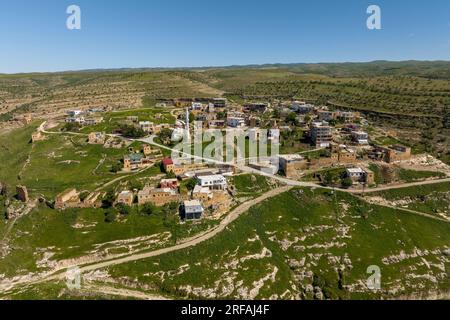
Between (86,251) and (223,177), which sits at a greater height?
(223,177)

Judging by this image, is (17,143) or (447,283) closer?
(447,283)

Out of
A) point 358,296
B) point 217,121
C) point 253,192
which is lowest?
point 358,296

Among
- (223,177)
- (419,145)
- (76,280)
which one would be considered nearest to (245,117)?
(223,177)

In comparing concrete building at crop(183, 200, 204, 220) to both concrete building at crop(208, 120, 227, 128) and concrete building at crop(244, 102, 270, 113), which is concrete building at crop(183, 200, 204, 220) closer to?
concrete building at crop(208, 120, 227, 128)

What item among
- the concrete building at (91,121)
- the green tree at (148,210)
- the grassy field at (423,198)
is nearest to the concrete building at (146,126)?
the concrete building at (91,121)

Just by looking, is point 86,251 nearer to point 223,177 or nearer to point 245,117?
point 223,177

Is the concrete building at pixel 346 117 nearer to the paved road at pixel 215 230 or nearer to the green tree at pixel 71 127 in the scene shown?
the paved road at pixel 215 230

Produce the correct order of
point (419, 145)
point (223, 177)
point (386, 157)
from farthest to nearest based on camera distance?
point (419, 145) → point (386, 157) → point (223, 177)
